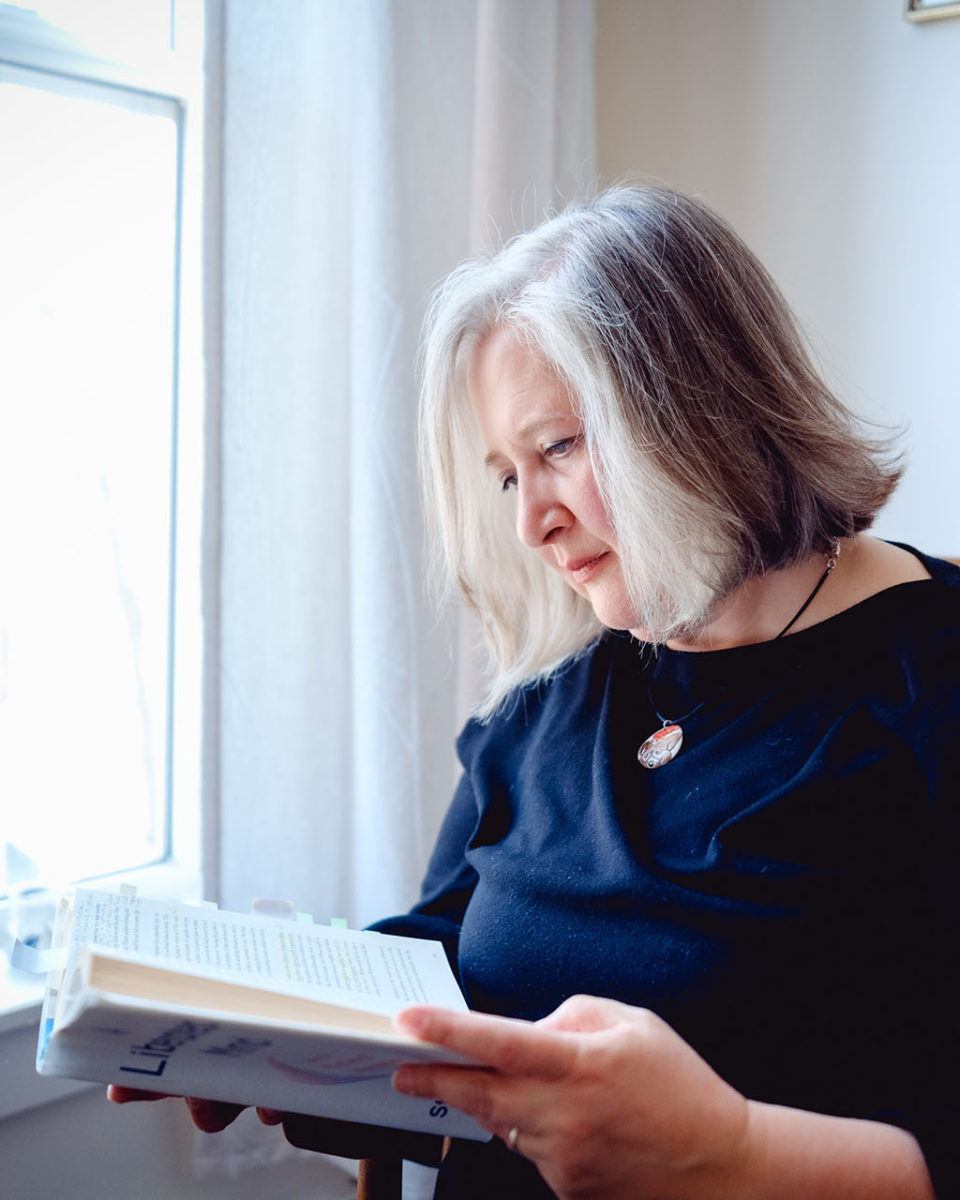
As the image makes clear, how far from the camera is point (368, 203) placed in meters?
1.46

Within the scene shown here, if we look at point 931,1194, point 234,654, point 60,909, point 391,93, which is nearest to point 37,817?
point 234,654

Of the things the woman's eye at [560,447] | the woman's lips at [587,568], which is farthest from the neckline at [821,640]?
the woman's eye at [560,447]

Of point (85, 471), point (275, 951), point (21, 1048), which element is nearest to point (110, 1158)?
point (21, 1048)

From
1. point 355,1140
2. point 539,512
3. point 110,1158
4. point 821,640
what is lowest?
point 110,1158

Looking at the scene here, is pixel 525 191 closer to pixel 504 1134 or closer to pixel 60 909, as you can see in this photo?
pixel 60 909

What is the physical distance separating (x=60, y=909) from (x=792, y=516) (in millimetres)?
689

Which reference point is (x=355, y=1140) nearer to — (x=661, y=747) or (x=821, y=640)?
(x=661, y=747)

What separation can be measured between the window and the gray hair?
542 mm

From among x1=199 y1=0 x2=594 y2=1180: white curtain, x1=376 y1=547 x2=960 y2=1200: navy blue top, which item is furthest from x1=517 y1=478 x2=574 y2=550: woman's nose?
x1=199 y1=0 x2=594 y2=1180: white curtain

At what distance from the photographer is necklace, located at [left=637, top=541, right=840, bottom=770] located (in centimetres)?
107

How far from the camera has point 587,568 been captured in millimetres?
1131

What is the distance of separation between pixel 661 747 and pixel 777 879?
0.19 meters

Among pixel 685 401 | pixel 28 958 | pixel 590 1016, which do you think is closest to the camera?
pixel 590 1016

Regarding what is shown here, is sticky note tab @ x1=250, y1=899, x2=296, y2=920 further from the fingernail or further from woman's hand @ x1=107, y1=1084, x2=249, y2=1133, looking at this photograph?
the fingernail
